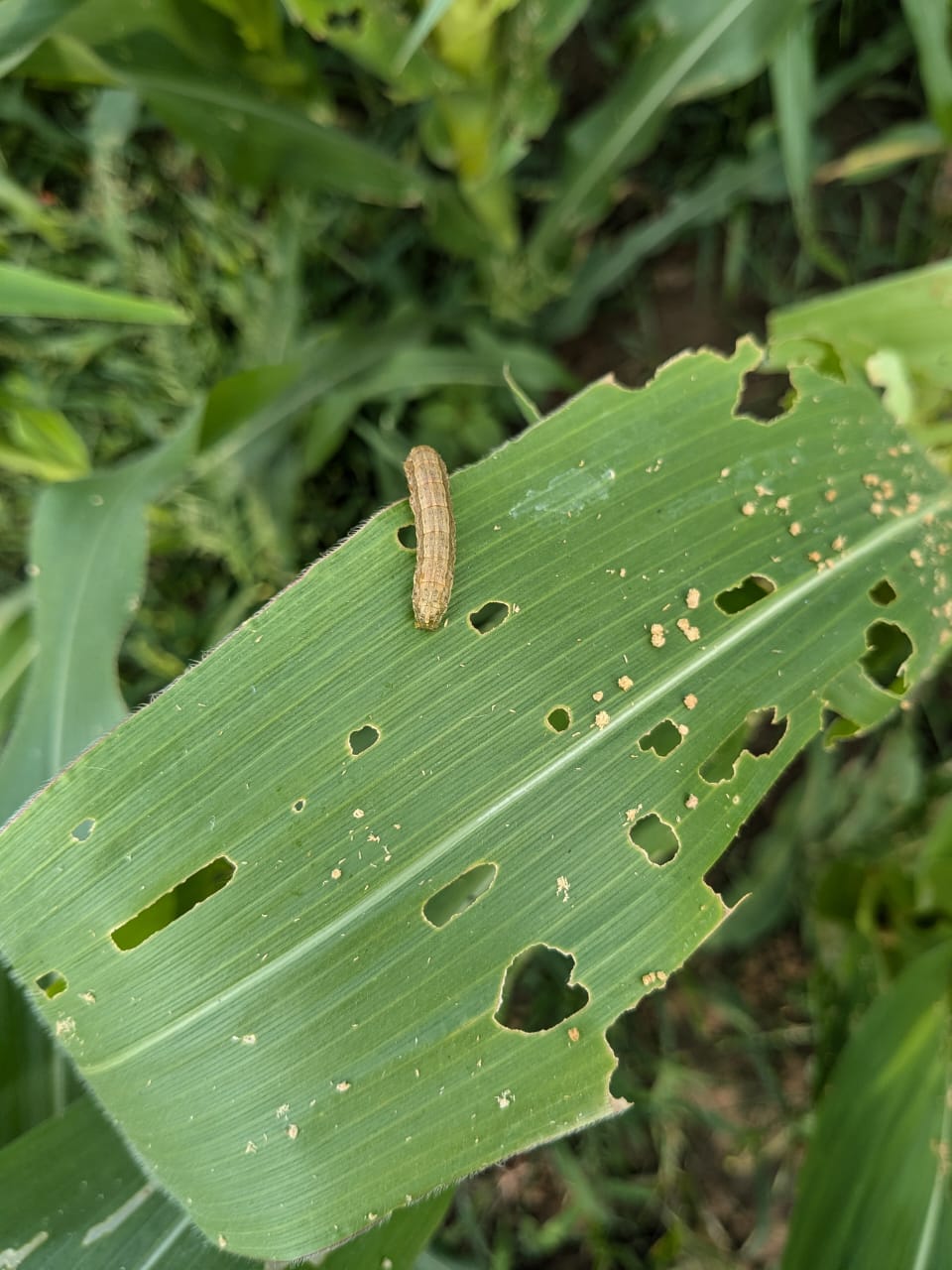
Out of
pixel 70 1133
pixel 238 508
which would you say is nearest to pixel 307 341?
pixel 238 508

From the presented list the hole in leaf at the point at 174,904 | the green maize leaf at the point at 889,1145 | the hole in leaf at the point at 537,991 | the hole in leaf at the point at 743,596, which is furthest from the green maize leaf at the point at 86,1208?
the hole in leaf at the point at 743,596

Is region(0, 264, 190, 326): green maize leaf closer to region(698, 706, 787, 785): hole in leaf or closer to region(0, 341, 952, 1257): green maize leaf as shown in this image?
region(0, 341, 952, 1257): green maize leaf

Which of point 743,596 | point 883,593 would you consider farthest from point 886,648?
point 743,596

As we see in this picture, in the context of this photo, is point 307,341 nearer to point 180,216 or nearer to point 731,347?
point 180,216

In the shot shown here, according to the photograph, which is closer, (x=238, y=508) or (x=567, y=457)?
(x=567, y=457)

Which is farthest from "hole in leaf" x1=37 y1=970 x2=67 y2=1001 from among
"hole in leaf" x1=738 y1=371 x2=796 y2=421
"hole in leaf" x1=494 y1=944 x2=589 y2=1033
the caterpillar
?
"hole in leaf" x1=738 y1=371 x2=796 y2=421

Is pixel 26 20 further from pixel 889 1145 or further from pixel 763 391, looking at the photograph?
pixel 889 1145

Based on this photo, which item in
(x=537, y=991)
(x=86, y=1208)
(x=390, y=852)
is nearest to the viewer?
(x=390, y=852)
